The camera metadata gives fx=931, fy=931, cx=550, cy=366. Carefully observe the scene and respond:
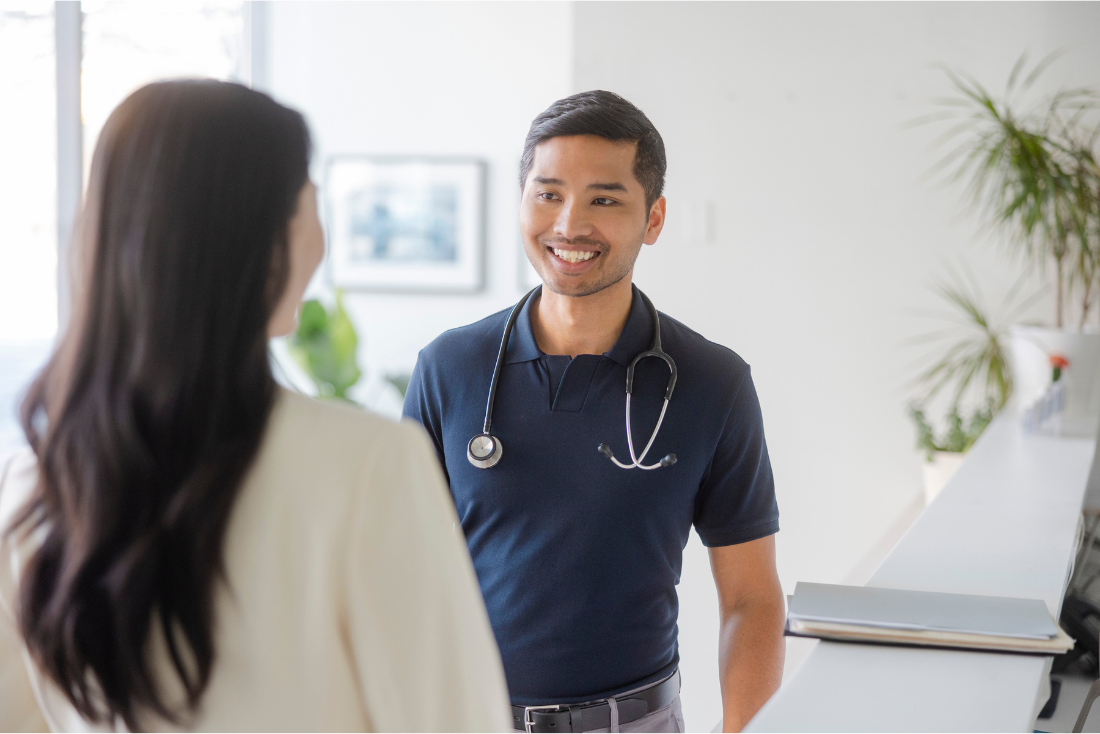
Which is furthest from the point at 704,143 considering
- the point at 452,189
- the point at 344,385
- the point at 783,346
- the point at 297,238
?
the point at 297,238

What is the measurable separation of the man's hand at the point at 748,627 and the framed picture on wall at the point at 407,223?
8.96 feet

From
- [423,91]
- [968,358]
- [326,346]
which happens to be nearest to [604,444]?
[968,358]

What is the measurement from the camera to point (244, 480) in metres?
0.62

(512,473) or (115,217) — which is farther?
(512,473)

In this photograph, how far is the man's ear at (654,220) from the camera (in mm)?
1520

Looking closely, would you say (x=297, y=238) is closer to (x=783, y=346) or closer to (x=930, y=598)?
(x=930, y=598)

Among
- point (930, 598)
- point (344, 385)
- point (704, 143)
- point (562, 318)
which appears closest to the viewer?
point (930, 598)

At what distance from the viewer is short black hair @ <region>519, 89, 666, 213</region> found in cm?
142

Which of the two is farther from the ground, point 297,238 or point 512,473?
point 297,238

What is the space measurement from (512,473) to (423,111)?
2.96 m

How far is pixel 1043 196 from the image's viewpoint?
8.34 ft

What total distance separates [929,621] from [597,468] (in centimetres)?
48

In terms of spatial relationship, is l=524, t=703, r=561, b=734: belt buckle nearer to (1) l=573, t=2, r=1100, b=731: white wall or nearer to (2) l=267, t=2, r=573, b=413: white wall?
(1) l=573, t=2, r=1100, b=731: white wall

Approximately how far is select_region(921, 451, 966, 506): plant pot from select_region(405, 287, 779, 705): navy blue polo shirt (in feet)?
4.54
